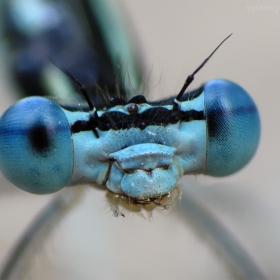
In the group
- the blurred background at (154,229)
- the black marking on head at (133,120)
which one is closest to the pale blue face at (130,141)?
the black marking on head at (133,120)

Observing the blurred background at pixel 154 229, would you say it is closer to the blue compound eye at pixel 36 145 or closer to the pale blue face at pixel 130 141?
the pale blue face at pixel 130 141

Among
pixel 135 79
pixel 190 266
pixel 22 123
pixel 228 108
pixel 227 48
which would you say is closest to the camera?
pixel 22 123

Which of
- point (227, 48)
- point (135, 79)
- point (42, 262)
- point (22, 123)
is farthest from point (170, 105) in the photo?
point (227, 48)

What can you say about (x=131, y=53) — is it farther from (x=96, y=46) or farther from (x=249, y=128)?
(x=249, y=128)

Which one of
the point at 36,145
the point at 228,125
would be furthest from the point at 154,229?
the point at 36,145

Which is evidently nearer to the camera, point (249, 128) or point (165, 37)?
point (249, 128)

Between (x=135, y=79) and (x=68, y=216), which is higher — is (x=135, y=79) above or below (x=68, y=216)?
above

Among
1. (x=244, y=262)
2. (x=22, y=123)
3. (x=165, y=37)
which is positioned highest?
(x=22, y=123)
